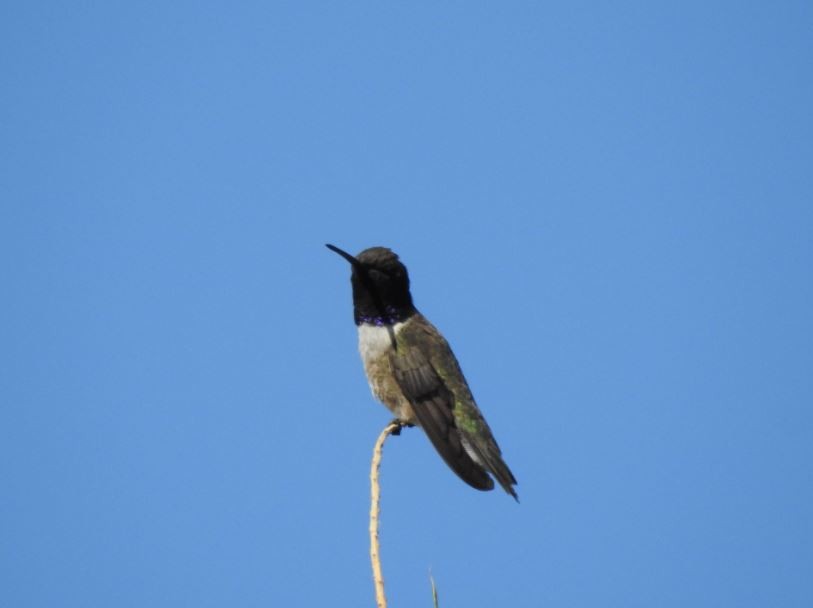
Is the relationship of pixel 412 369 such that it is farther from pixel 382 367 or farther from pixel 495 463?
pixel 495 463

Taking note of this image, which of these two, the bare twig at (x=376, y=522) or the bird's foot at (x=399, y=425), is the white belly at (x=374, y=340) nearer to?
the bird's foot at (x=399, y=425)

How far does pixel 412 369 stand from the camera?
23.5ft

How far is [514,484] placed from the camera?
634 cm

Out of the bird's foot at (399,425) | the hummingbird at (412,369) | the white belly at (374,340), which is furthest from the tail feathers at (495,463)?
the white belly at (374,340)

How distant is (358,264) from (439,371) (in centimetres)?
107

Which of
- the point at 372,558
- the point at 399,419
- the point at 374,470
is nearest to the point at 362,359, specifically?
the point at 399,419

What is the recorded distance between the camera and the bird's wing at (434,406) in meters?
6.39

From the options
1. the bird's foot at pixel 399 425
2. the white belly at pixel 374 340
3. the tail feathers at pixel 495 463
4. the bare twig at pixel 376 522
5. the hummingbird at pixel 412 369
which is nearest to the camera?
the bare twig at pixel 376 522

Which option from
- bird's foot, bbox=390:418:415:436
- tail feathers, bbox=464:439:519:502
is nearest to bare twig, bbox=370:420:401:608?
tail feathers, bbox=464:439:519:502

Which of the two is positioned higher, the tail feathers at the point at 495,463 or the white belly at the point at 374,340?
the white belly at the point at 374,340

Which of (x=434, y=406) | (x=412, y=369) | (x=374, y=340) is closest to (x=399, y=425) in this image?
(x=434, y=406)

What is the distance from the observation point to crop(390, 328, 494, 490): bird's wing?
6391 millimetres

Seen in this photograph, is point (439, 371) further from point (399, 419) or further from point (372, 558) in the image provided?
point (372, 558)

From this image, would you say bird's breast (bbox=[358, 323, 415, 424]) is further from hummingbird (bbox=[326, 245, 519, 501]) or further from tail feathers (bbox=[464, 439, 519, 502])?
tail feathers (bbox=[464, 439, 519, 502])
